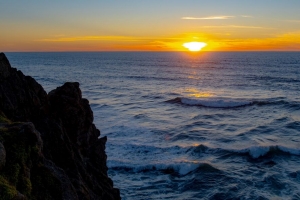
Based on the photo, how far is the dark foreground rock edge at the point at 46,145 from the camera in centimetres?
818

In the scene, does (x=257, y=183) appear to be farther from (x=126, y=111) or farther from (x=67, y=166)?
(x=126, y=111)

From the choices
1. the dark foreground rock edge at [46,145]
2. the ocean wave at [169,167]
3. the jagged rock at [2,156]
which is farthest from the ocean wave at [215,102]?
the jagged rock at [2,156]

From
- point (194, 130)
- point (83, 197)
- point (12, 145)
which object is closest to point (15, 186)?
point (12, 145)

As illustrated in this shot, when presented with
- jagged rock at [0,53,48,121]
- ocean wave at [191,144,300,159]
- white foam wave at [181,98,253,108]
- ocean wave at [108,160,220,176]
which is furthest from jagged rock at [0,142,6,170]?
white foam wave at [181,98,253,108]

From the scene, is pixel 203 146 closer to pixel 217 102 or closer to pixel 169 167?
pixel 169 167

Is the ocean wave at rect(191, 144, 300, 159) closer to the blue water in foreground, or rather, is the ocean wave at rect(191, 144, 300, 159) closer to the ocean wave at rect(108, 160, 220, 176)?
the blue water in foreground

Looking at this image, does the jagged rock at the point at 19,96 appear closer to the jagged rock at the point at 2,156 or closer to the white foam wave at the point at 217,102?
the jagged rock at the point at 2,156

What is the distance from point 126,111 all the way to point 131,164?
19.7m

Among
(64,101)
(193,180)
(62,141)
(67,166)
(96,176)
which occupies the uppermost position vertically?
(64,101)

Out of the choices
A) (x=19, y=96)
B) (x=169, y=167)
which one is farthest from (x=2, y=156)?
(x=169, y=167)

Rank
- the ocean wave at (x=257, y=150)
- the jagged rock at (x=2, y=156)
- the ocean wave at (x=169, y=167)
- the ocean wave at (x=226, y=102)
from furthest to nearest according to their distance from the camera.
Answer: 1. the ocean wave at (x=226, y=102)
2. the ocean wave at (x=257, y=150)
3. the ocean wave at (x=169, y=167)
4. the jagged rock at (x=2, y=156)

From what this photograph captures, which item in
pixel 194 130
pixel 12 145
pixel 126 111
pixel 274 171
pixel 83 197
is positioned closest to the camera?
pixel 12 145

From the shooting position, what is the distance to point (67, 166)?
10.9m

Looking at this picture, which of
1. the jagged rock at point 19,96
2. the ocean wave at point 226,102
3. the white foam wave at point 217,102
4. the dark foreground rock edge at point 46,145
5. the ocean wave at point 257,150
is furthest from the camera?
the white foam wave at point 217,102
